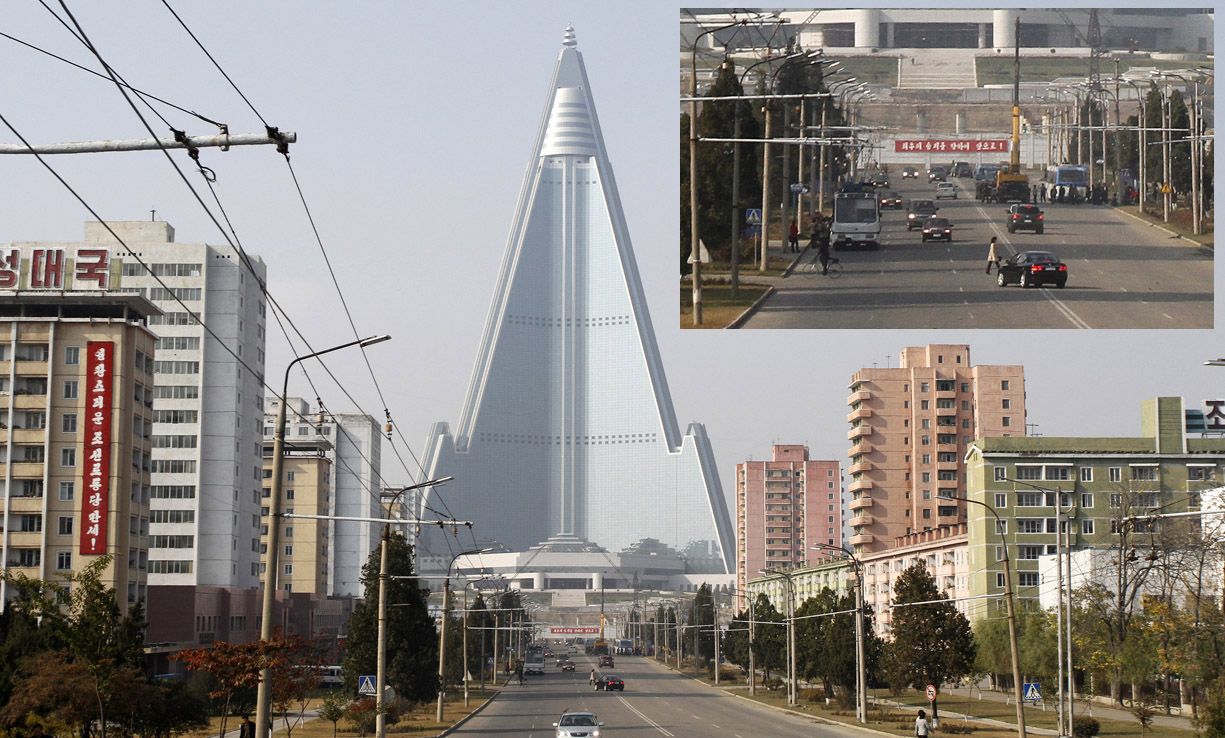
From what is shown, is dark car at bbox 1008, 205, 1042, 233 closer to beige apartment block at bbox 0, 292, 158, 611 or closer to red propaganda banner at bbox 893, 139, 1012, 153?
red propaganda banner at bbox 893, 139, 1012, 153

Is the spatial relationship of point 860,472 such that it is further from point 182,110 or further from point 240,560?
point 182,110

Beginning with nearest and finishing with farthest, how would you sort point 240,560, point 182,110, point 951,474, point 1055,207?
point 182,110, point 1055,207, point 240,560, point 951,474


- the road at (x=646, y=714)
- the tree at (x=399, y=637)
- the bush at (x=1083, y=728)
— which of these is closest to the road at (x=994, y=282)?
the road at (x=646, y=714)

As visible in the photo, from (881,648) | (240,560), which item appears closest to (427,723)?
(881,648)

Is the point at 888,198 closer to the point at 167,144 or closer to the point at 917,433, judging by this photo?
the point at 167,144

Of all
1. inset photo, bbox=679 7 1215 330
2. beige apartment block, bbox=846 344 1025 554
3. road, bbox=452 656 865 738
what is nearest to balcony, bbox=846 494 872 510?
beige apartment block, bbox=846 344 1025 554

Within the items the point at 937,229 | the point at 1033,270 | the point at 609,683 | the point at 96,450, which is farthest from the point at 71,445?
the point at 1033,270
